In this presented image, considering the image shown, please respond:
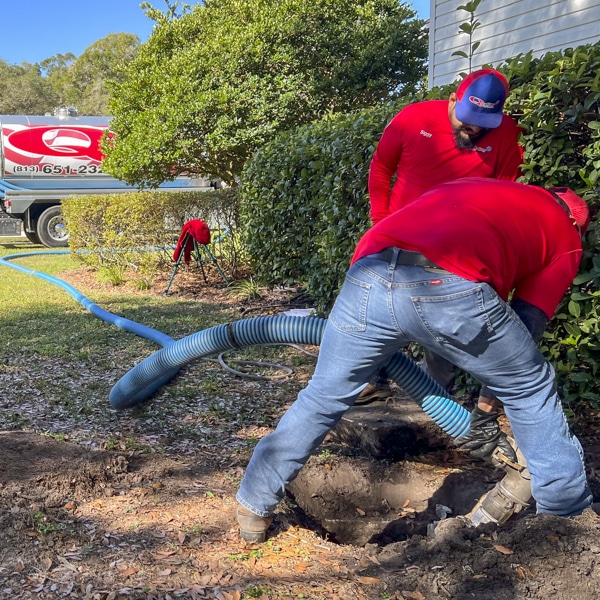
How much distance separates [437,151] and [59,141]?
16.2 m

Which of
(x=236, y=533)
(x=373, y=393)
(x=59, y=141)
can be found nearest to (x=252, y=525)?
(x=236, y=533)

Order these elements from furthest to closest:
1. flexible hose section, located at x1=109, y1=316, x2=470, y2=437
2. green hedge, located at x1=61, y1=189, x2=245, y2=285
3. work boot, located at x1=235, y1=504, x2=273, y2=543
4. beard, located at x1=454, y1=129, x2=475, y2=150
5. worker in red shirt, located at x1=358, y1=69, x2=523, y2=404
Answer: green hedge, located at x1=61, y1=189, x2=245, y2=285
beard, located at x1=454, y1=129, x2=475, y2=150
worker in red shirt, located at x1=358, y1=69, x2=523, y2=404
flexible hose section, located at x1=109, y1=316, x2=470, y2=437
work boot, located at x1=235, y1=504, x2=273, y2=543

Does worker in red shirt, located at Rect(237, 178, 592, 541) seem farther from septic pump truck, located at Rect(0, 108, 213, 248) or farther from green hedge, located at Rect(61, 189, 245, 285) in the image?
septic pump truck, located at Rect(0, 108, 213, 248)

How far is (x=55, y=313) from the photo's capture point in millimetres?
8125

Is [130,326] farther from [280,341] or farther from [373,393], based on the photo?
[280,341]

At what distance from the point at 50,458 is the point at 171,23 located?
13.0m

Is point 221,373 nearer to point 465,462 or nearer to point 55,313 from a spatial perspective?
point 465,462

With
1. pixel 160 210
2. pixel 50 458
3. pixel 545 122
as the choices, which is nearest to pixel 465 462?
pixel 545 122

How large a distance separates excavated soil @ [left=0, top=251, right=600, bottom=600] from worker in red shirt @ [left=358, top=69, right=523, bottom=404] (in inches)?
32.6

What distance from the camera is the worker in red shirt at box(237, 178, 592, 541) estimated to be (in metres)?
2.17

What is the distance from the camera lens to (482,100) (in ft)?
9.89

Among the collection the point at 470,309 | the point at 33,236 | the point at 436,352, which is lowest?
the point at 33,236

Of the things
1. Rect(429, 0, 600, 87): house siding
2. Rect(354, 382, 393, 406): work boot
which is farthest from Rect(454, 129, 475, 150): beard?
Rect(429, 0, 600, 87): house siding

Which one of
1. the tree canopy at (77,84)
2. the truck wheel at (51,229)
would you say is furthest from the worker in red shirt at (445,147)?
the tree canopy at (77,84)
